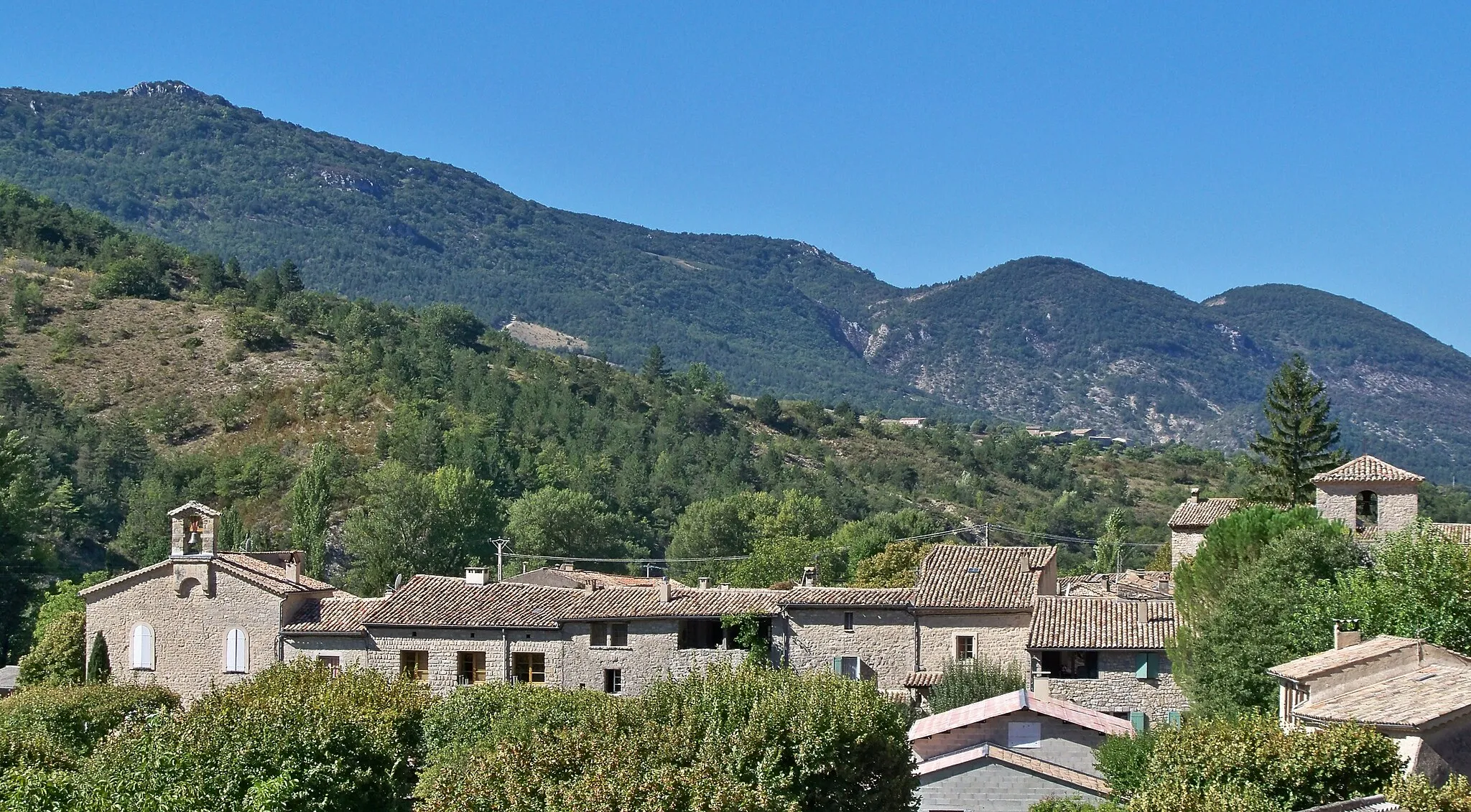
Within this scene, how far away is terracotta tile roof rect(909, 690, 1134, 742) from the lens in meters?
40.9

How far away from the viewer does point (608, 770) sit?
2784 cm

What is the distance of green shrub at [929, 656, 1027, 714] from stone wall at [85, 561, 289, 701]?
65.6 feet

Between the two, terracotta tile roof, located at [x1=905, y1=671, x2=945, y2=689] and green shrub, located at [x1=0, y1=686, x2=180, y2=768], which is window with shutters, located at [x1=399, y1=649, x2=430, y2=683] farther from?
terracotta tile roof, located at [x1=905, y1=671, x2=945, y2=689]

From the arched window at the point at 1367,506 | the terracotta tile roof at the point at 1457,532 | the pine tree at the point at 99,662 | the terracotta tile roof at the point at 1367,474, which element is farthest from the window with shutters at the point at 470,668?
the terracotta tile roof at the point at 1457,532

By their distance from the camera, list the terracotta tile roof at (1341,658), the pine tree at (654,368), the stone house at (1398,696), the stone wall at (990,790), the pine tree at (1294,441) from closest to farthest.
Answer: the stone house at (1398,696) → the terracotta tile roof at (1341,658) → the stone wall at (990,790) → the pine tree at (1294,441) → the pine tree at (654,368)

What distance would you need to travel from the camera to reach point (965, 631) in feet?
178

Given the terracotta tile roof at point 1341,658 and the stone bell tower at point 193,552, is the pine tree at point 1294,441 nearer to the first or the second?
the terracotta tile roof at point 1341,658

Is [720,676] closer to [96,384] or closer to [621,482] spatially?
[621,482]

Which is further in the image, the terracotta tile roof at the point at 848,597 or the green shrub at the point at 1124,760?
the terracotta tile roof at the point at 848,597

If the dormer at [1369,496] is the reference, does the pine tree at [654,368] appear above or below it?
above

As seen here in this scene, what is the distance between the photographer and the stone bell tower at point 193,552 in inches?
2181

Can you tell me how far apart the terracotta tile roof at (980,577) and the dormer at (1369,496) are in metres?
9.06

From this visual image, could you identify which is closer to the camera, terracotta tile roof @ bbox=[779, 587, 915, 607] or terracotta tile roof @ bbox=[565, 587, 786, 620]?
terracotta tile roof @ bbox=[779, 587, 915, 607]

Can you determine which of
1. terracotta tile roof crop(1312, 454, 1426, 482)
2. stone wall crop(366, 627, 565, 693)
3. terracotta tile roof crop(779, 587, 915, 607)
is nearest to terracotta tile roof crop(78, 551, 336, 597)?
stone wall crop(366, 627, 565, 693)
